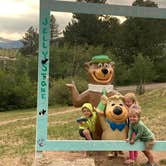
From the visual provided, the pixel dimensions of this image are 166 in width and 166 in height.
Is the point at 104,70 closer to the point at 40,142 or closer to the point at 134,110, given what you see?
the point at 134,110

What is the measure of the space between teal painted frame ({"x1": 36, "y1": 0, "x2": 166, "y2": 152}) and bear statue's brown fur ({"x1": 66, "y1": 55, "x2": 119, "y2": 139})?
2.42 ft

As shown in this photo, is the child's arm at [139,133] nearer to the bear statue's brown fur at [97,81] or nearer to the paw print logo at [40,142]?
the bear statue's brown fur at [97,81]

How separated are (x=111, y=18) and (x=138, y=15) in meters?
0.69

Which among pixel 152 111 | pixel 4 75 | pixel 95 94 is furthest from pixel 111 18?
pixel 4 75

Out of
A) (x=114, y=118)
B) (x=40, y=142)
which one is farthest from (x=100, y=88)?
(x=40, y=142)

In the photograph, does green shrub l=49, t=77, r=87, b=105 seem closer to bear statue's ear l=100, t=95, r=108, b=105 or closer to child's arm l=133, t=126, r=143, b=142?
bear statue's ear l=100, t=95, r=108, b=105

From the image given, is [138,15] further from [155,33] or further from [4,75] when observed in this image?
[4,75]

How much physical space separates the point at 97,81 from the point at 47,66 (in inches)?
38.8

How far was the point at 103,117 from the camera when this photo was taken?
22.1 ft

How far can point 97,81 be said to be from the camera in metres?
7.04

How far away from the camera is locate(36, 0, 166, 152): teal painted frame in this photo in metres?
6.28

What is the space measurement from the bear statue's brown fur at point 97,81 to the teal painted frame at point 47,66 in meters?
0.74

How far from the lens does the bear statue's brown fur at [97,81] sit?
7.01 metres

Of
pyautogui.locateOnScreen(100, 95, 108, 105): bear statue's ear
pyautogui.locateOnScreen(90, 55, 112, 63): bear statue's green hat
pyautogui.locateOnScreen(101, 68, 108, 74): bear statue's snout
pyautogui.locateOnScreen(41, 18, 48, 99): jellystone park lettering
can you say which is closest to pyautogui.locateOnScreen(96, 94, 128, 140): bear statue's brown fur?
pyautogui.locateOnScreen(100, 95, 108, 105): bear statue's ear
